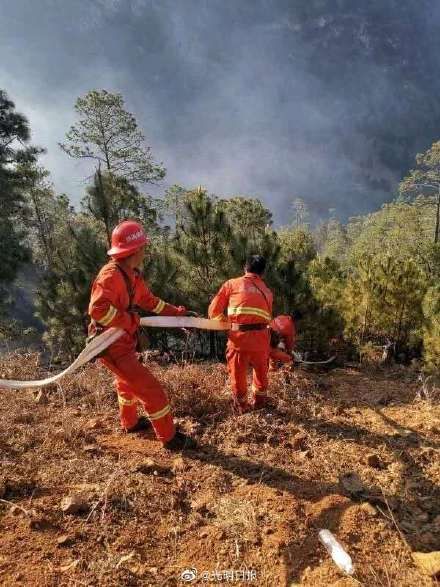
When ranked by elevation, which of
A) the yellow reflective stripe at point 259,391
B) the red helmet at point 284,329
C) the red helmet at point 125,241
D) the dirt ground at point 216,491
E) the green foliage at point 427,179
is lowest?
the dirt ground at point 216,491

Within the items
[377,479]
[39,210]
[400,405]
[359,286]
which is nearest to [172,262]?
[359,286]

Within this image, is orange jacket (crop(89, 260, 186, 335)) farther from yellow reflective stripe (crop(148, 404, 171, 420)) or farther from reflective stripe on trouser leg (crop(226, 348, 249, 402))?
reflective stripe on trouser leg (crop(226, 348, 249, 402))

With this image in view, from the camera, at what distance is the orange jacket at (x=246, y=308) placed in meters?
3.83

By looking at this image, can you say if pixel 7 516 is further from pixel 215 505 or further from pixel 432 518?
pixel 432 518

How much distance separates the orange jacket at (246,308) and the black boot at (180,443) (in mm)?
1018

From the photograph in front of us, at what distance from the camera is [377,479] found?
280cm

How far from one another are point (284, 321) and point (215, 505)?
10.1 feet

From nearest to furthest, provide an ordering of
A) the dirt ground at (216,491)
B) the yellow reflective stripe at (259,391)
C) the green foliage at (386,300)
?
the dirt ground at (216,491)
the yellow reflective stripe at (259,391)
the green foliage at (386,300)

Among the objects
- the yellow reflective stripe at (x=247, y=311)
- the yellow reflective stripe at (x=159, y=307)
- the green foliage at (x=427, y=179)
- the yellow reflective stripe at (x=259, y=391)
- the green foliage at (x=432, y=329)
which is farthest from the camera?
the green foliage at (x=427, y=179)

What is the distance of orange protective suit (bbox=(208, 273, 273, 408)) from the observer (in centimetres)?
384

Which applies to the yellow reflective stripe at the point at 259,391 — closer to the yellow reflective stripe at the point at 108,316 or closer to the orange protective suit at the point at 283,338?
the orange protective suit at the point at 283,338

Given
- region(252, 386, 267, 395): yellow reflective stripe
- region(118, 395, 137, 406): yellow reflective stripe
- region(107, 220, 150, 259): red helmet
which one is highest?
region(107, 220, 150, 259): red helmet

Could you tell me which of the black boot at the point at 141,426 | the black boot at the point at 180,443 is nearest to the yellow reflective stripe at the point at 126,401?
the black boot at the point at 141,426

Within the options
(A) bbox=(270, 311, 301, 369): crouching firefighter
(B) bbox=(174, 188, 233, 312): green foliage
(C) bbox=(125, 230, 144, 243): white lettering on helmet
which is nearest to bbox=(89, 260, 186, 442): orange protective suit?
(C) bbox=(125, 230, 144, 243): white lettering on helmet
